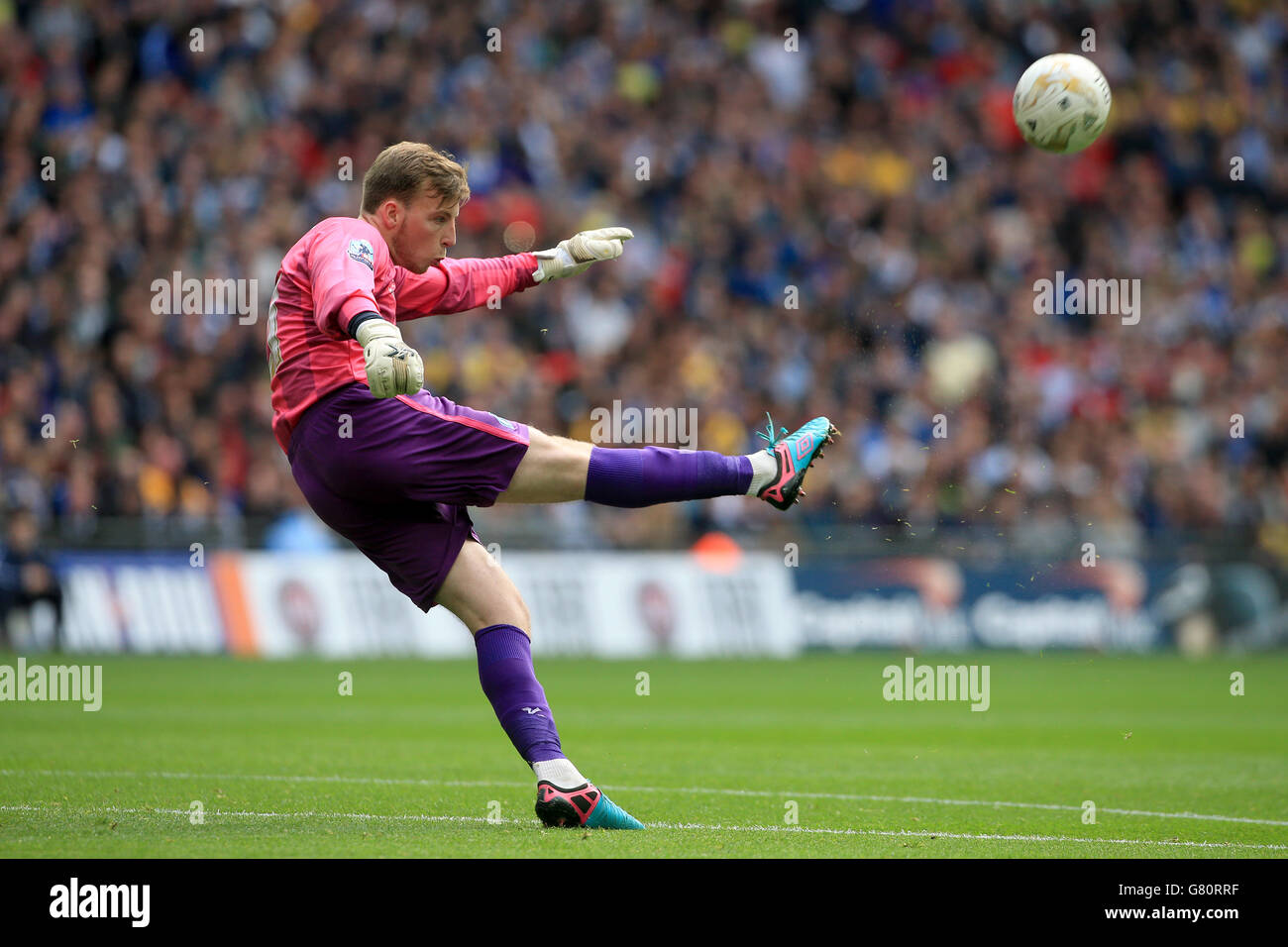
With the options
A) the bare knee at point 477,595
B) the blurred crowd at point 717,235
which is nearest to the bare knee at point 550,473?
the bare knee at point 477,595

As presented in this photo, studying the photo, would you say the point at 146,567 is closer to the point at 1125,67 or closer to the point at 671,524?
the point at 671,524

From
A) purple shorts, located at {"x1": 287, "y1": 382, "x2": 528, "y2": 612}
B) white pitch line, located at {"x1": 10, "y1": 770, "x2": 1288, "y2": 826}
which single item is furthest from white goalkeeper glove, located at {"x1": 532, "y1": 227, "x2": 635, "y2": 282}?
→ white pitch line, located at {"x1": 10, "y1": 770, "x2": 1288, "y2": 826}

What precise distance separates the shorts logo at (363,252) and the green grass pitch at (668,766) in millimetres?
2116

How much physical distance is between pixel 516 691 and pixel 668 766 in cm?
283

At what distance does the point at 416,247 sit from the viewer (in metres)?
6.98

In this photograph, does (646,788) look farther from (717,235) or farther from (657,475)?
(717,235)

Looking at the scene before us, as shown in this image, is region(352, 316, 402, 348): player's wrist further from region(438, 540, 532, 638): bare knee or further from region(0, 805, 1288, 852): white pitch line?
region(0, 805, 1288, 852): white pitch line

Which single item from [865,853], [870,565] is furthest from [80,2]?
[865,853]

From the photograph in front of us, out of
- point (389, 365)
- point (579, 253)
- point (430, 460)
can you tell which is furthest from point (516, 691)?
point (579, 253)

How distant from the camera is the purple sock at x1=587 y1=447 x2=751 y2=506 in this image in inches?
260

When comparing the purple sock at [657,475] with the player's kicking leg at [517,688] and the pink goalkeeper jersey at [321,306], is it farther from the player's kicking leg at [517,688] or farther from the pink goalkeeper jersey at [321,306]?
the pink goalkeeper jersey at [321,306]

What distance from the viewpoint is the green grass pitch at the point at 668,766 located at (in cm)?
636

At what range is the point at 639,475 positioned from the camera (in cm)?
661
